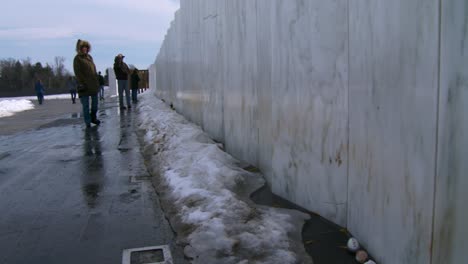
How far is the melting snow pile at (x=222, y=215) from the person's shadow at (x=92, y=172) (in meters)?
0.69

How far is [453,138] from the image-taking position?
2.13 m

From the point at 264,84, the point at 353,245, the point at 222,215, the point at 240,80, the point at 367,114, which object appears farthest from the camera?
the point at 240,80

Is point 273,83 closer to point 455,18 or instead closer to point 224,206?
point 224,206

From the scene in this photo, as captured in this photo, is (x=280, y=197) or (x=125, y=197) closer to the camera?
(x=280, y=197)

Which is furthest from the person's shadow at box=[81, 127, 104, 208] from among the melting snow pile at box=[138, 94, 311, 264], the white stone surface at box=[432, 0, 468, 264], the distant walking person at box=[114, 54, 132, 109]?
the distant walking person at box=[114, 54, 132, 109]

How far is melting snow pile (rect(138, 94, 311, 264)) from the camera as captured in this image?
3143mm

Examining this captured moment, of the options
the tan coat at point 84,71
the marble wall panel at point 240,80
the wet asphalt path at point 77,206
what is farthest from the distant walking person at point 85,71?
the marble wall panel at point 240,80

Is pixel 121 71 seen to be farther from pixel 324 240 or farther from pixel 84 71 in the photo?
pixel 324 240

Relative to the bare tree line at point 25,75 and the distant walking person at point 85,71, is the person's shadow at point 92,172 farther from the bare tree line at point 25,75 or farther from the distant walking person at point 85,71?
the bare tree line at point 25,75

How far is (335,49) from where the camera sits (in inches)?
137

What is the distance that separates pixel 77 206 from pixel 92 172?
169 cm

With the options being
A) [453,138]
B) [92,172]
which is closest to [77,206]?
[92,172]

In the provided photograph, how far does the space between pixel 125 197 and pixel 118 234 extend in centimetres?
114

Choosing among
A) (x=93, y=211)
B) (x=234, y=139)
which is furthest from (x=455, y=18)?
(x=234, y=139)
